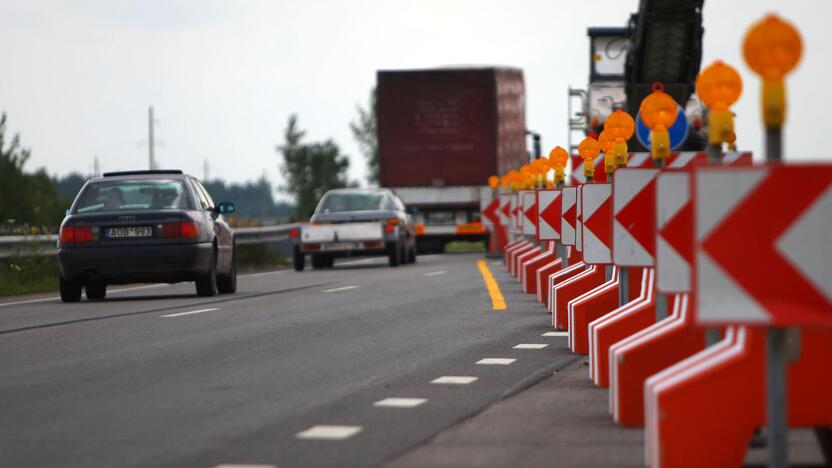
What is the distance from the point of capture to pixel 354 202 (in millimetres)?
32000

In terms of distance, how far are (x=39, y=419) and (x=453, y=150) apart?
1252 inches

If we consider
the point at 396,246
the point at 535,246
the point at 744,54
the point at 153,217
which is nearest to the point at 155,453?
the point at 744,54

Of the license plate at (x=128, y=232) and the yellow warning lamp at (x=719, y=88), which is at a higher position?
the yellow warning lamp at (x=719, y=88)

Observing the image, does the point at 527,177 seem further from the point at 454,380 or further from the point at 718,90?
the point at 718,90

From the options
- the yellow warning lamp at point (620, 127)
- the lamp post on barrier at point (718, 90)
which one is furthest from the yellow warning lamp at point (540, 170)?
the lamp post on barrier at point (718, 90)

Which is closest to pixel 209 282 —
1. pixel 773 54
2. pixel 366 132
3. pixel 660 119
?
pixel 660 119

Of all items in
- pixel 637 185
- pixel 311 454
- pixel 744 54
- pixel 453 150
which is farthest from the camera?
pixel 453 150

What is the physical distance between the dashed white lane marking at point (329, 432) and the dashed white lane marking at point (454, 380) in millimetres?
1965

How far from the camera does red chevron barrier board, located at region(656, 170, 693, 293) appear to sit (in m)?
7.04

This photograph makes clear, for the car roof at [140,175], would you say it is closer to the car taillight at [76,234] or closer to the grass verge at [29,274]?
the car taillight at [76,234]

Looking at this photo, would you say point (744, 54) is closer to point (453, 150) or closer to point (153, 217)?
point (153, 217)

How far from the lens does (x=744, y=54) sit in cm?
537

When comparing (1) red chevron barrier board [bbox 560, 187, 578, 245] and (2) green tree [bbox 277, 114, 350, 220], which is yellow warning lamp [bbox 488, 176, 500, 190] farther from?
(2) green tree [bbox 277, 114, 350, 220]

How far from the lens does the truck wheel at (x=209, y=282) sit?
19797mm
